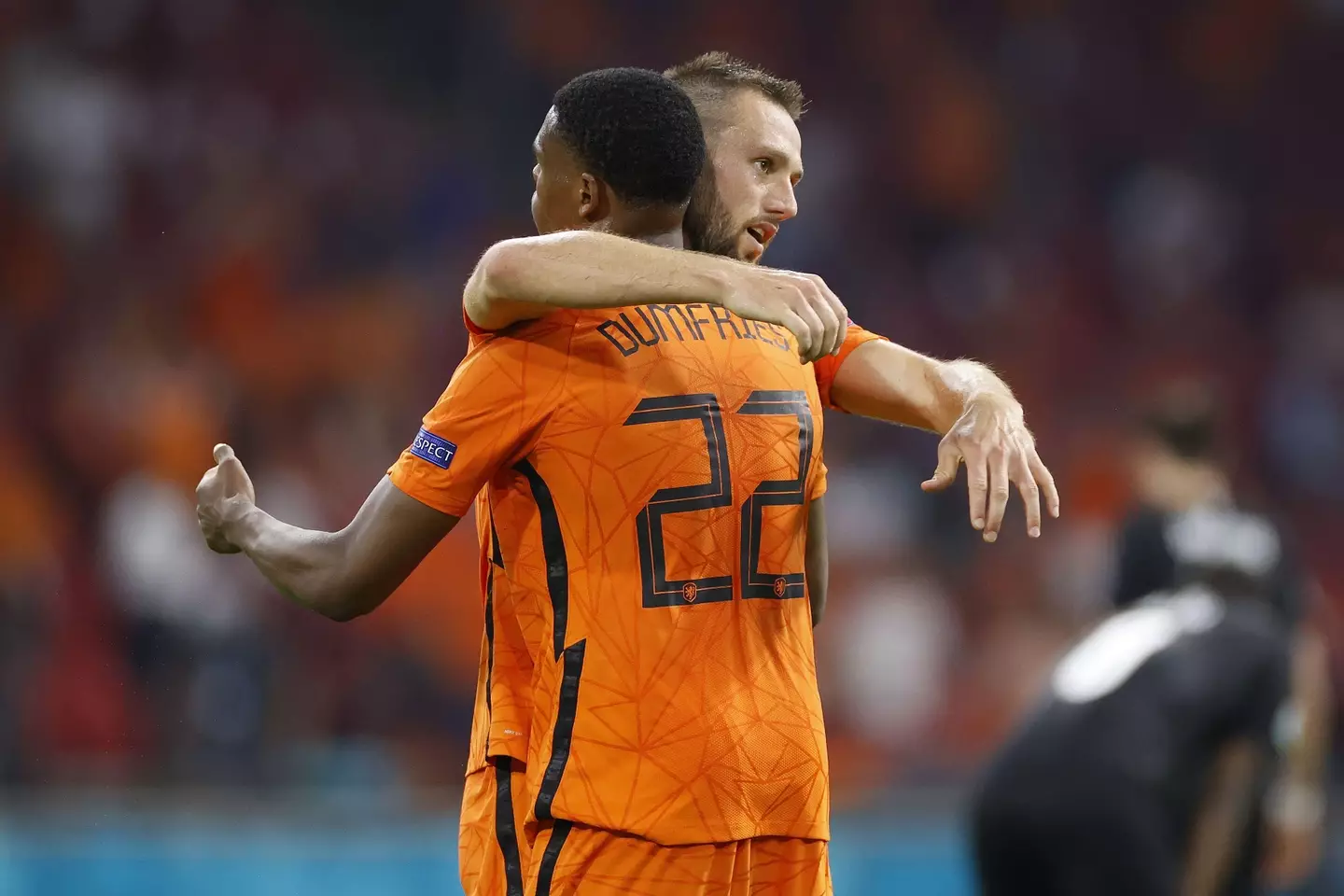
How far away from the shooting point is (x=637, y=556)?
244 cm

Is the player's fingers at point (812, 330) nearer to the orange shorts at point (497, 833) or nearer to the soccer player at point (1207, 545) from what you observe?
the orange shorts at point (497, 833)

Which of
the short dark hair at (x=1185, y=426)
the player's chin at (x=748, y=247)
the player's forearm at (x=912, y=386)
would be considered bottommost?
the player's forearm at (x=912, y=386)

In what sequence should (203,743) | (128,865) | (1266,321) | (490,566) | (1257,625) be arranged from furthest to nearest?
(1266,321) < (203,743) < (128,865) < (1257,625) < (490,566)

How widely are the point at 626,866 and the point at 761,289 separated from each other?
0.86 metres

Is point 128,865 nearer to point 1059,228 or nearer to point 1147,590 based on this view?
point 1147,590

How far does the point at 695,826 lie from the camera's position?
2.42m

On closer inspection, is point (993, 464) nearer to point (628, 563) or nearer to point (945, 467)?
point (945, 467)

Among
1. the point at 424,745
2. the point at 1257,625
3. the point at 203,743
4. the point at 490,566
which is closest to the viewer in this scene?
the point at 490,566

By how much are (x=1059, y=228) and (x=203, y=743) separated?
7.03 meters

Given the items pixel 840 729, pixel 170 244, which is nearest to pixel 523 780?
pixel 840 729

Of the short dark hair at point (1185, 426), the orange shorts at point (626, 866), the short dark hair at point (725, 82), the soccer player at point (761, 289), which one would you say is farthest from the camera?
the short dark hair at point (1185, 426)

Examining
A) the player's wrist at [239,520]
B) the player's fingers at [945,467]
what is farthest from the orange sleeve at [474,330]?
the player's fingers at [945,467]

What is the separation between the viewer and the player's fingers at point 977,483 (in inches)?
91.2

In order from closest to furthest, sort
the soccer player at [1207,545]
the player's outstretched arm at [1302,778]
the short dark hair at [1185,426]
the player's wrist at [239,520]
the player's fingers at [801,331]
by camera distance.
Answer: the player's fingers at [801,331]
the player's wrist at [239,520]
the soccer player at [1207,545]
the short dark hair at [1185,426]
the player's outstretched arm at [1302,778]
